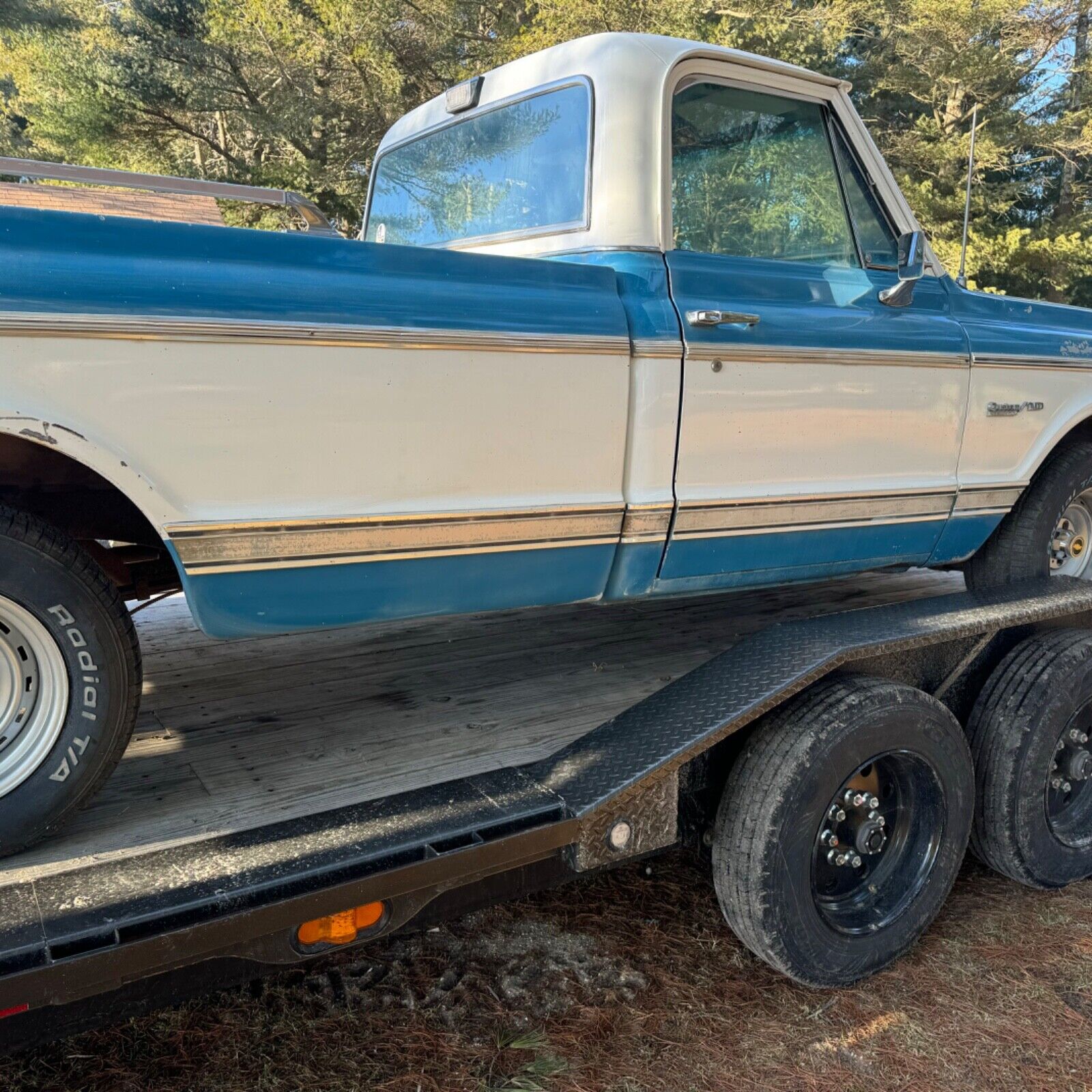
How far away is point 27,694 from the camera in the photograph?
186cm

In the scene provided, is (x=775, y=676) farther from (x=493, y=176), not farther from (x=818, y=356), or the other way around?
(x=493, y=176)

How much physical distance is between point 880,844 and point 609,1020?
834mm

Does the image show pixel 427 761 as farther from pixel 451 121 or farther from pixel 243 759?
pixel 451 121

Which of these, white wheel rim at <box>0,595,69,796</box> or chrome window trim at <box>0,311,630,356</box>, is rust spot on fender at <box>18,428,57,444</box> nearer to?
chrome window trim at <box>0,311,630,356</box>

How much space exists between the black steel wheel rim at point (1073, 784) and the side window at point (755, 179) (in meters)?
1.58

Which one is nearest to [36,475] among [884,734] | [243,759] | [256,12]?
[243,759]

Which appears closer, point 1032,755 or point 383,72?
point 1032,755

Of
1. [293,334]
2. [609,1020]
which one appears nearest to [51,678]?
[293,334]

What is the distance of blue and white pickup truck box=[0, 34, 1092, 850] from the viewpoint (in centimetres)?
185

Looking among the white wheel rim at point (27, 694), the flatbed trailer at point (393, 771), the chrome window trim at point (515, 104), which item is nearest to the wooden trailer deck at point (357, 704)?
the flatbed trailer at point (393, 771)

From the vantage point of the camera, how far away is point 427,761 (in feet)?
7.59

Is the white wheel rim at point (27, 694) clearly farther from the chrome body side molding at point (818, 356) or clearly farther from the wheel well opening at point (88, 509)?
the chrome body side molding at point (818, 356)

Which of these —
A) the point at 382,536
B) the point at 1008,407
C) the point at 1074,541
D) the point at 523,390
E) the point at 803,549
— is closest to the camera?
the point at 382,536

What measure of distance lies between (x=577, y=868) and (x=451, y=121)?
2.45m
